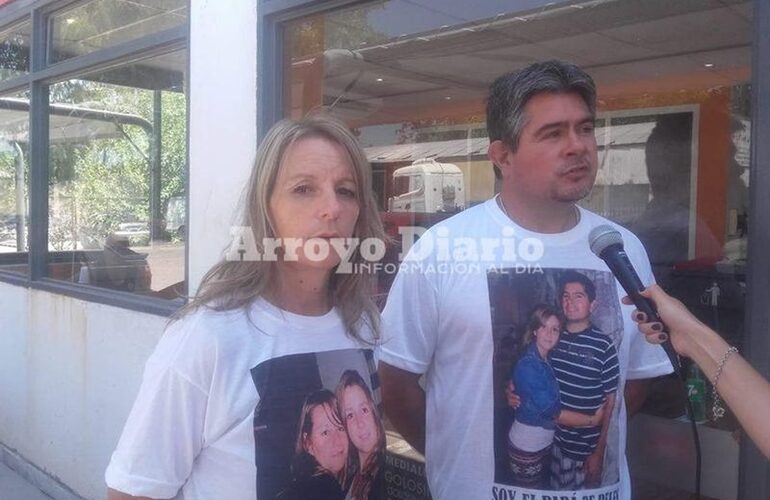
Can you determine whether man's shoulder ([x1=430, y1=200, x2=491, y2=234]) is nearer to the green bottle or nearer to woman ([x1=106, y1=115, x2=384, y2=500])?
woman ([x1=106, y1=115, x2=384, y2=500])

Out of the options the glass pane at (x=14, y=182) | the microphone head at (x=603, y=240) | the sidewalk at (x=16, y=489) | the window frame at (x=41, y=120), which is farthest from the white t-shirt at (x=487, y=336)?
the glass pane at (x=14, y=182)

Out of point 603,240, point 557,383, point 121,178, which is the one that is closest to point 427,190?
point 121,178

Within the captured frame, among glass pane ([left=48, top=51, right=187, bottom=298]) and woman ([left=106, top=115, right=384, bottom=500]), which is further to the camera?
glass pane ([left=48, top=51, right=187, bottom=298])

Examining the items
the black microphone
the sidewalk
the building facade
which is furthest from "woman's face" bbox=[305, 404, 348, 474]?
the sidewalk

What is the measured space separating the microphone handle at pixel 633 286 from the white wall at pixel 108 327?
1.82 metres

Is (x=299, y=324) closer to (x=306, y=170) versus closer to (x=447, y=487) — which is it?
(x=306, y=170)

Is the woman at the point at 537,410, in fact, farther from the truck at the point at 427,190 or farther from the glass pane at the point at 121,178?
the glass pane at the point at 121,178

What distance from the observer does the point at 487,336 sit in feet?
5.99

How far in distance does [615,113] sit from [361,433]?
320cm

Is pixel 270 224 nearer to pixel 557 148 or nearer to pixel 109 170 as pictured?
pixel 557 148

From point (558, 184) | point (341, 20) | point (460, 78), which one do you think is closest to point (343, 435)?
point (558, 184)

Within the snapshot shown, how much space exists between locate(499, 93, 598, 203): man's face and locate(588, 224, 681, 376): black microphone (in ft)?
0.59

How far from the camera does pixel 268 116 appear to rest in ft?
9.65

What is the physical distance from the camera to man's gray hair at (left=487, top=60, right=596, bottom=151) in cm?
187
